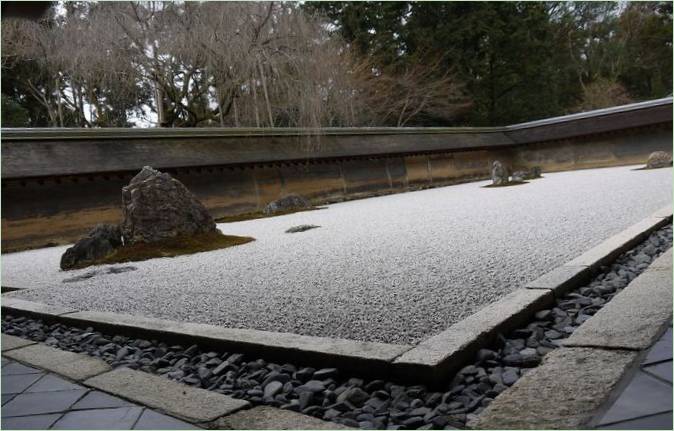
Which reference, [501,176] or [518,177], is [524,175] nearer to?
[518,177]

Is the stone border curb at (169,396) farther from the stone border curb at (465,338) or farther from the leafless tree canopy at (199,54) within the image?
the leafless tree canopy at (199,54)

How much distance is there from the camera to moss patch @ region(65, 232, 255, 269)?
5.44 metres

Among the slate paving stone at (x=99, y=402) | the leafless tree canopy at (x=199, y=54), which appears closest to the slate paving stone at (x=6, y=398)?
the slate paving stone at (x=99, y=402)

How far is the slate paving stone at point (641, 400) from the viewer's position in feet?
4.26

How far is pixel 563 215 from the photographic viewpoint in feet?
18.1

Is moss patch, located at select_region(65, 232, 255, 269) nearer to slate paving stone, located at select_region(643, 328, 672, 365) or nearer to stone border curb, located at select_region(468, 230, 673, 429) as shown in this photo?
stone border curb, located at select_region(468, 230, 673, 429)

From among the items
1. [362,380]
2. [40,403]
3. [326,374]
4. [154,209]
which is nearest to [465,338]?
[362,380]

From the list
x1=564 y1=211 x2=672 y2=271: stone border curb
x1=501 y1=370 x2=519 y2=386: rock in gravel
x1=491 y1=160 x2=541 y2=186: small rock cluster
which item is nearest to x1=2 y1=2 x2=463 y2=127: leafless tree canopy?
x1=491 y1=160 x2=541 y2=186: small rock cluster

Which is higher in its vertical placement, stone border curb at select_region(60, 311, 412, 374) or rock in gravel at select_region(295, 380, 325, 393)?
stone border curb at select_region(60, 311, 412, 374)

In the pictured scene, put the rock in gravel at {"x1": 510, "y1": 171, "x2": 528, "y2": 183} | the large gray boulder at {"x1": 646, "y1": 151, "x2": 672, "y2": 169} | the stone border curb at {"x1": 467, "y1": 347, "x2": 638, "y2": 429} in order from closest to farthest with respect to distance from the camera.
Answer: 1. the stone border curb at {"x1": 467, "y1": 347, "x2": 638, "y2": 429}
2. the large gray boulder at {"x1": 646, "y1": 151, "x2": 672, "y2": 169}
3. the rock in gravel at {"x1": 510, "y1": 171, "x2": 528, "y2": 183}

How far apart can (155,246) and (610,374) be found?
5077 millimetres

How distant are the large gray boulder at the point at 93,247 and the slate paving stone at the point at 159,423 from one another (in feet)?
14.1

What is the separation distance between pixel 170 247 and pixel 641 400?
512 cm

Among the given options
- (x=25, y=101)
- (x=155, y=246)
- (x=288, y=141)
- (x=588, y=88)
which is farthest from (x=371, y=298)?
(x=588, y=88)
